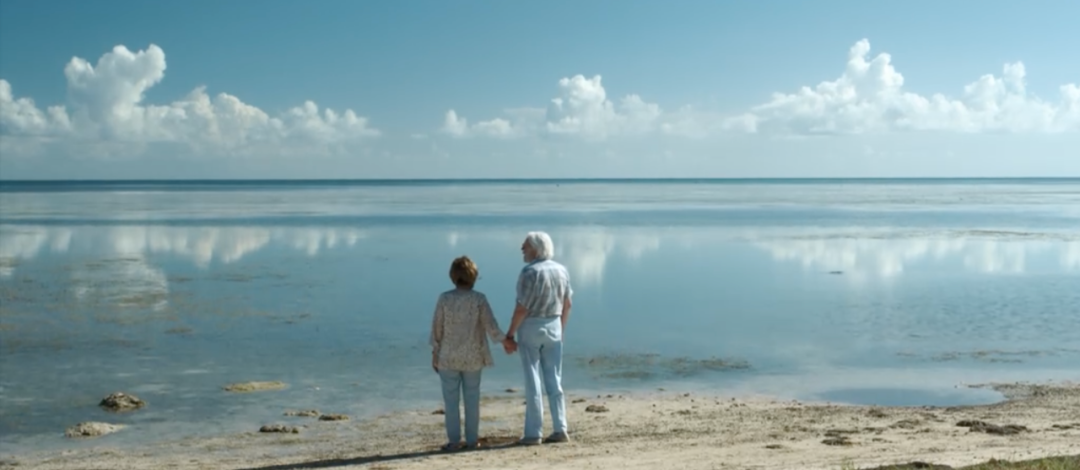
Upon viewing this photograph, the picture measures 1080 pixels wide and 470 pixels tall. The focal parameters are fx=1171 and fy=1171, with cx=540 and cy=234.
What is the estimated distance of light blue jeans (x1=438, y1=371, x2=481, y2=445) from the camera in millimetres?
10109

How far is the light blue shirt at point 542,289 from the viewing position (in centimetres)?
989

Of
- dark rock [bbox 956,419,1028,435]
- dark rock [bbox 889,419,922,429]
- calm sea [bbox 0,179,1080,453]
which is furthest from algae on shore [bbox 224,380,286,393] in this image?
dark rock [bbox 956,419,1028,435]

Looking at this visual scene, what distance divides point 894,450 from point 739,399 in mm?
3762

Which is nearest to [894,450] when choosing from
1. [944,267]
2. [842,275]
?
[842,275]

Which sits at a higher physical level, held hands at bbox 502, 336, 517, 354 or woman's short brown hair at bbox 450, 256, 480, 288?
woman's short brown hair at bbox 450, 256, 480, 288

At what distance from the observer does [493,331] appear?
391 inches

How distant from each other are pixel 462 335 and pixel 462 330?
4 cm

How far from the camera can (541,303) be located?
9961 millimetres

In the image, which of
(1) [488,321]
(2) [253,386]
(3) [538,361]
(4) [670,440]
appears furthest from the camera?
(2) [253,386]

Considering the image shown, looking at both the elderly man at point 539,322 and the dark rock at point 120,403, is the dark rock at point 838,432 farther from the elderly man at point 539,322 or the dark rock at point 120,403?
the dark rock at point 120,403

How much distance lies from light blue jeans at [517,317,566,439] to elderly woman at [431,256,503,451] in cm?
29

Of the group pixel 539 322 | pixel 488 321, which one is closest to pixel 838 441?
pixel 539 322

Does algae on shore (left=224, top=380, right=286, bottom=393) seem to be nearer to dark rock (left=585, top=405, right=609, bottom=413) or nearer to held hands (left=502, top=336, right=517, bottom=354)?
dark rock (left=585, top=405, right=609, bottom=413)

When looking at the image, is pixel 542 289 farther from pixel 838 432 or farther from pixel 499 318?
pixel 499 318
